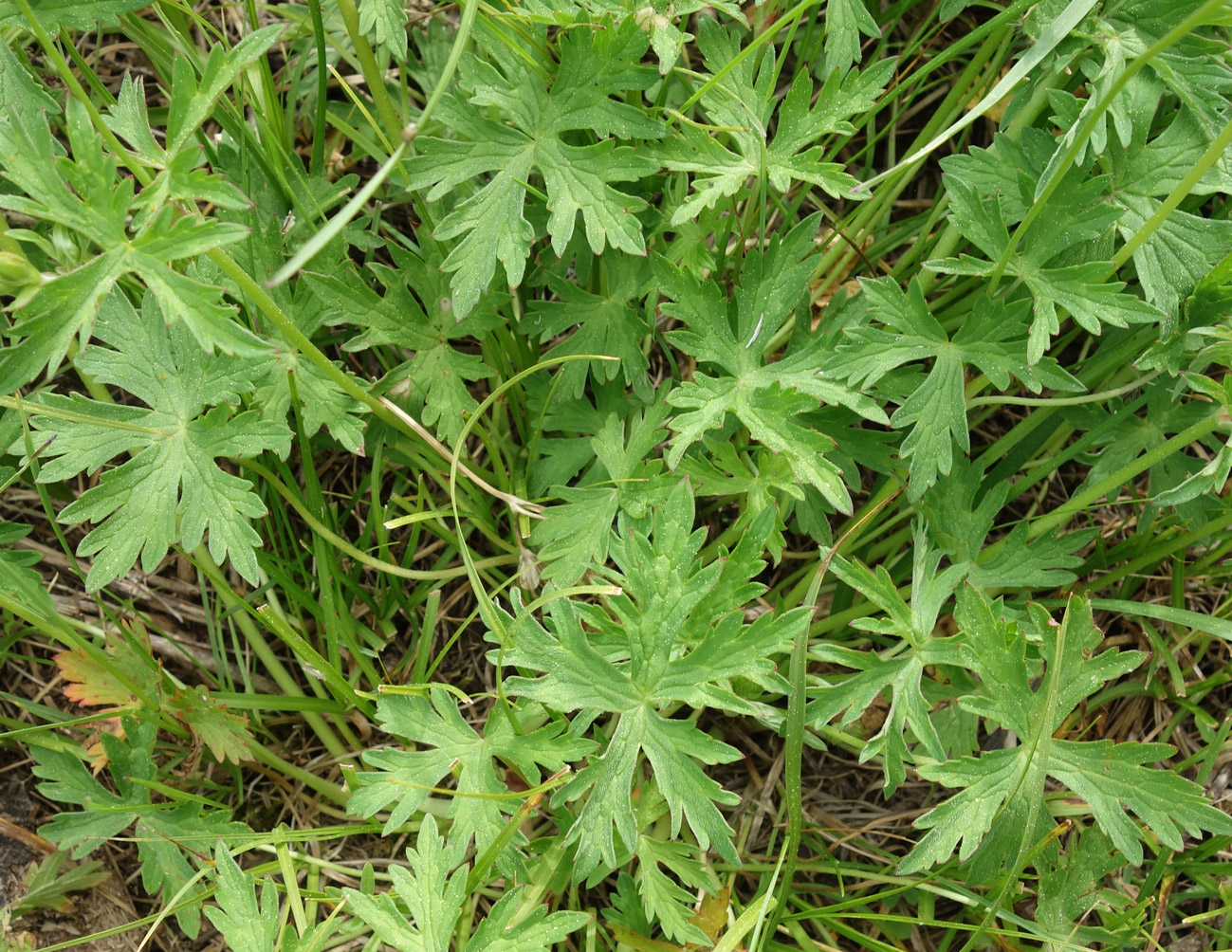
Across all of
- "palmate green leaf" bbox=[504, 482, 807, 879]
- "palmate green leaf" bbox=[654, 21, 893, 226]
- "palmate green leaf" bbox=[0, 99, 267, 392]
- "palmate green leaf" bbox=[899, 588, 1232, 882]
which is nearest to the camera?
"palmate green leaf" bbox=[0, 99, 267, 392]

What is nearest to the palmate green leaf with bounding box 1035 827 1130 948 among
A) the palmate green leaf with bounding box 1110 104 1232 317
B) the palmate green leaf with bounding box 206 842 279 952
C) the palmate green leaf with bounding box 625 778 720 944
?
the palmate green leaf with bounding box 625 778 720 944

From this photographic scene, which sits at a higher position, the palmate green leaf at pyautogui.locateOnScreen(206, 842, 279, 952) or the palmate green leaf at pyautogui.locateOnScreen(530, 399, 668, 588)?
the palmate green leaf at pyautogui.locateOnScreen(530, 399, 668, 588)

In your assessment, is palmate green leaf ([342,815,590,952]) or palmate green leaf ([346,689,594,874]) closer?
palmate green leaf ([342,815,590,952])

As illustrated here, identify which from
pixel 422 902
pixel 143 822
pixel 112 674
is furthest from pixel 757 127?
pixel 143 822

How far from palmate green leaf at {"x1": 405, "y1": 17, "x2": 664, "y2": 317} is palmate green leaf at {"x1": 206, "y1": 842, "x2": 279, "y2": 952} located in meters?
1.34

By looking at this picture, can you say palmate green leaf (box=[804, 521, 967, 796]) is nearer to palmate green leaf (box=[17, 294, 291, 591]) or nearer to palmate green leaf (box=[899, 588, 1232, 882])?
palmate green leaf (box=[899, 588, 1232, 882])

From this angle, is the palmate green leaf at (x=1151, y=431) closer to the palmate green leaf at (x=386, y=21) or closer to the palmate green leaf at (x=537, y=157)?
the palmate green leaf at (x=537, y=157)

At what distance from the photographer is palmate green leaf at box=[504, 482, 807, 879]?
6.45 ft

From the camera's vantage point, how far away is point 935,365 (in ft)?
7.40

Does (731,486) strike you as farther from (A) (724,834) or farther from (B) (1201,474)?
(B) (1201,474)

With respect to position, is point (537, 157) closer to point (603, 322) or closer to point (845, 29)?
point (603, 322)

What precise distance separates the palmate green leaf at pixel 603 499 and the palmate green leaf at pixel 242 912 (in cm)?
94

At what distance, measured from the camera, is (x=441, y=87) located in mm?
1571

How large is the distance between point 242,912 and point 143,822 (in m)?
0.59
